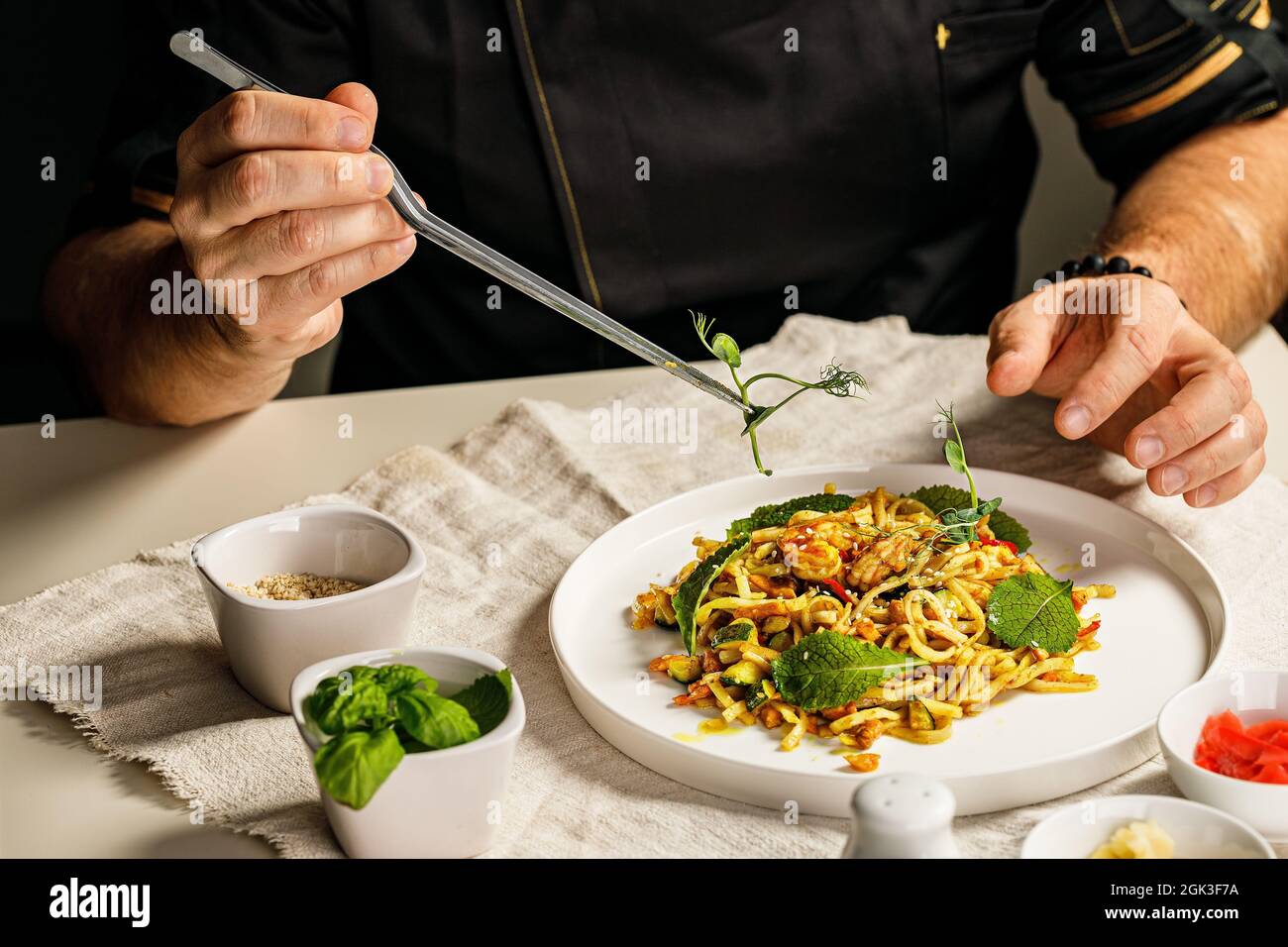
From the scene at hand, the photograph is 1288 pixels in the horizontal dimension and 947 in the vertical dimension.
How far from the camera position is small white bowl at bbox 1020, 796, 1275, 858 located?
94 cm

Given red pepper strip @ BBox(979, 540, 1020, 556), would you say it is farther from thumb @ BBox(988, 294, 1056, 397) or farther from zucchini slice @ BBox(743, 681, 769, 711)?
zucchini slice @ BBox(743, 681, 769, 711)

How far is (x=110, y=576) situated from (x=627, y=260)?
1.10 metres

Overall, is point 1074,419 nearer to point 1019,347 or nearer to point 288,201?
point 1019,347

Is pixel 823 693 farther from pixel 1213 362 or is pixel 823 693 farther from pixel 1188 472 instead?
pixel 1213 362

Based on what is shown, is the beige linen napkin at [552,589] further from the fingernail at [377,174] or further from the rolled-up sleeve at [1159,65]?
the rolled-up sleeve at [1159,65]

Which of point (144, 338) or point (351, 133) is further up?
point (351, 133)

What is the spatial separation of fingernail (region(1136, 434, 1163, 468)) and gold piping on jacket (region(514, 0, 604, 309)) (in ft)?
3.57

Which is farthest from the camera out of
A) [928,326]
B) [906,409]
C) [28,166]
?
[28,166]

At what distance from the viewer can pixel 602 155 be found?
86.0 inches

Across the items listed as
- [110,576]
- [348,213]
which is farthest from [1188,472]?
[110,576]

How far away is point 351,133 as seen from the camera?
1.28 m

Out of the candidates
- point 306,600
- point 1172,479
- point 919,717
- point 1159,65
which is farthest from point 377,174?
point 1159,65

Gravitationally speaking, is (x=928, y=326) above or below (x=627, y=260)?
below

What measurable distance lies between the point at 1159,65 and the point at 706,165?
0.89 metres
